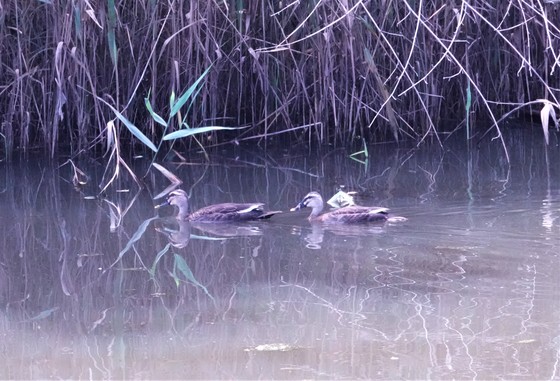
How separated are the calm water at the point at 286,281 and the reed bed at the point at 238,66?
0.64 meters

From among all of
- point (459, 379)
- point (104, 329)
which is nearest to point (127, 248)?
point (104, 329)

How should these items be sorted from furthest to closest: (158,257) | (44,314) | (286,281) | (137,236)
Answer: (137,236), (158,257), (286,281), (44,314)

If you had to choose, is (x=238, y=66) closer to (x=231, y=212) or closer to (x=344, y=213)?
(x=231, y=212)

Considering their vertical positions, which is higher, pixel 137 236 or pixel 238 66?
pixel 238 66

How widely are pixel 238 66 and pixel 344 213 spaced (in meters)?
2.84

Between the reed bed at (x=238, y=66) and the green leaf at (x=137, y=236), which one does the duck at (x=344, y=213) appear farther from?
the reed bed at (x=238, y=66)

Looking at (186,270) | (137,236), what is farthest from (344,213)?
(186,270)

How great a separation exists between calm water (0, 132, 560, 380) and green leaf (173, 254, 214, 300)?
0.02 m

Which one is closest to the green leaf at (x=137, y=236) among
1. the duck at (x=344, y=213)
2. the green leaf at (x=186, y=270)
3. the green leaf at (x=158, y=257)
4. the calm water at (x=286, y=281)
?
the calm water at (x=286, y=281)

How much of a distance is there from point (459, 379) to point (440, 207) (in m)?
3.52

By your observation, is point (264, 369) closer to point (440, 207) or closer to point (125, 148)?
point (440, 207)

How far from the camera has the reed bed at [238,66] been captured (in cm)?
892

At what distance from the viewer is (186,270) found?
605 cm

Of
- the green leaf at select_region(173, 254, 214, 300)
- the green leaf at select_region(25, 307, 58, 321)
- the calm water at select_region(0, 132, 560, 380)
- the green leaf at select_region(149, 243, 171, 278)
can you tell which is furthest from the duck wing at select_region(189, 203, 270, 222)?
the green leaf at select_region(25, 307, 58, 321)
